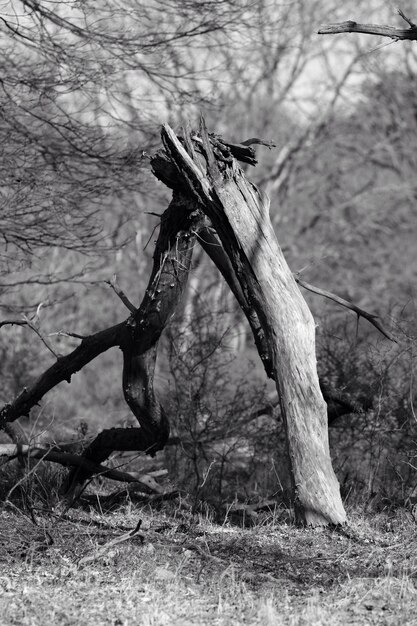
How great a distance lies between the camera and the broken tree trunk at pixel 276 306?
21.6 feet

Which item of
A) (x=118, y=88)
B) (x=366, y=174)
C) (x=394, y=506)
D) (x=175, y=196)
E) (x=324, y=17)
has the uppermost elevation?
(x=324, y=17)

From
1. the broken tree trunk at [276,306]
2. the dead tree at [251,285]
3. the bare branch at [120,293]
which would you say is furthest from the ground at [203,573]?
the bare branch at [120,293]

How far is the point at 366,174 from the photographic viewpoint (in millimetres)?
26828

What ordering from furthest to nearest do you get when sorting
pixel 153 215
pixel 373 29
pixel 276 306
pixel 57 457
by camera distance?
pixel 153 215 → pixel 57 457 → pixel 276 306 → pixel 373 29

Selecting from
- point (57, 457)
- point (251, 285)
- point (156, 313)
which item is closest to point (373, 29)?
point (251, 285)

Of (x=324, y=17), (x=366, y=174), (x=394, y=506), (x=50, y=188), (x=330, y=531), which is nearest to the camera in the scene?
(x=330, y=531)

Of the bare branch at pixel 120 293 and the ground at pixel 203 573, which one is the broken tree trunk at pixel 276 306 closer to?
the ground at pixel 203 573

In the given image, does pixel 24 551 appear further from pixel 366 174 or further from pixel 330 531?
pixel 366 174

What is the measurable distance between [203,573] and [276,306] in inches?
78.2

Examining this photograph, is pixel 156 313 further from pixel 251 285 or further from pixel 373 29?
pixel 373 29

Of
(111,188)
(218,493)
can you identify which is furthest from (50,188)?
(218,493)

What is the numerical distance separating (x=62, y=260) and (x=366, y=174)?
15009mm

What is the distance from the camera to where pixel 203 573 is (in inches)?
221

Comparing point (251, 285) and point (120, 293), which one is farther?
point (120, 293)
